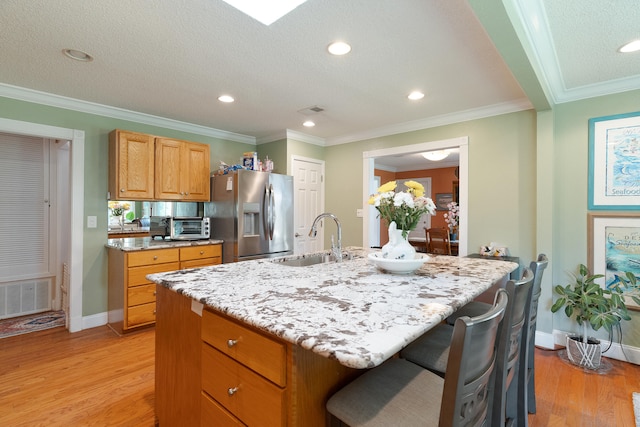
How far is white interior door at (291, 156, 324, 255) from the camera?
14.6ft

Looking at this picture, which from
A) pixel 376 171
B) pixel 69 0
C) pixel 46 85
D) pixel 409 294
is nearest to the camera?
pixel 409 294

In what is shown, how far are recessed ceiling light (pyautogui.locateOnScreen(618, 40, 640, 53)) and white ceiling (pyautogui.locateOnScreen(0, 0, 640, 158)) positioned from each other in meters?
0.06

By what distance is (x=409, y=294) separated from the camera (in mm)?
→ 1275

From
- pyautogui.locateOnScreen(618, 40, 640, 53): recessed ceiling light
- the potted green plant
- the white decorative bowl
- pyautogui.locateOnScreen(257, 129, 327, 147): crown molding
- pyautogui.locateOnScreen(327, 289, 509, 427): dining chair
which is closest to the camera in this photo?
pyautogui.locateOnScreen(327, 289, 509, 427): dining chair

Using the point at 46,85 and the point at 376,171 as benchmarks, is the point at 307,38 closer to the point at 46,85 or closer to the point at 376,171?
A: the point at 46,85

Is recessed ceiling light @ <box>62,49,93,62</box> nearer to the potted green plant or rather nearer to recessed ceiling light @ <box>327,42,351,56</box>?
recessed ceiling light @ <box>327,42,351,56</box>

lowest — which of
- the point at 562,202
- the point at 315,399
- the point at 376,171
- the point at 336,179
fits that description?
the point at 315,399

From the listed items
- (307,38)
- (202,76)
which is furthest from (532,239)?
(202,76)

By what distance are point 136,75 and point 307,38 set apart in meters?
1.51

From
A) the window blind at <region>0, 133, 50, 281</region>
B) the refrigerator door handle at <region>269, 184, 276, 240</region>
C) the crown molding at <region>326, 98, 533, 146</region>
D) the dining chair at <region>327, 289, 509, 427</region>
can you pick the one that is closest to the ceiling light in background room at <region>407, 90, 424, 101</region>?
the crown molding at <region>326, 98, 533, 146</region>

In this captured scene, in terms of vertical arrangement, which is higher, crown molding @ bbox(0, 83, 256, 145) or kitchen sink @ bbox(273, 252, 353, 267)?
crown molding @ bbox(0, 83, 256, 145)

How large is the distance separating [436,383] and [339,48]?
78.4 inches

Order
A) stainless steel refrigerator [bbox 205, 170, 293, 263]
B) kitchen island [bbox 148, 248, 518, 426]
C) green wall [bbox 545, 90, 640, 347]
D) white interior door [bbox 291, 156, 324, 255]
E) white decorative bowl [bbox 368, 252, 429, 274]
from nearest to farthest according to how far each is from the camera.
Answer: kitchen island [bbox 148, 248, 518, 426], white decorative bowl [bbox 368, 252, 429, 274], green wall [bbox 545, 90, 640, 347], stainless steel refrigerator [bbox 205, 170, 293, 263], white interior door [bbox 291, 156, 324, 255]

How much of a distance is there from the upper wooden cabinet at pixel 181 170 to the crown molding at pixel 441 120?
1.94 meters
